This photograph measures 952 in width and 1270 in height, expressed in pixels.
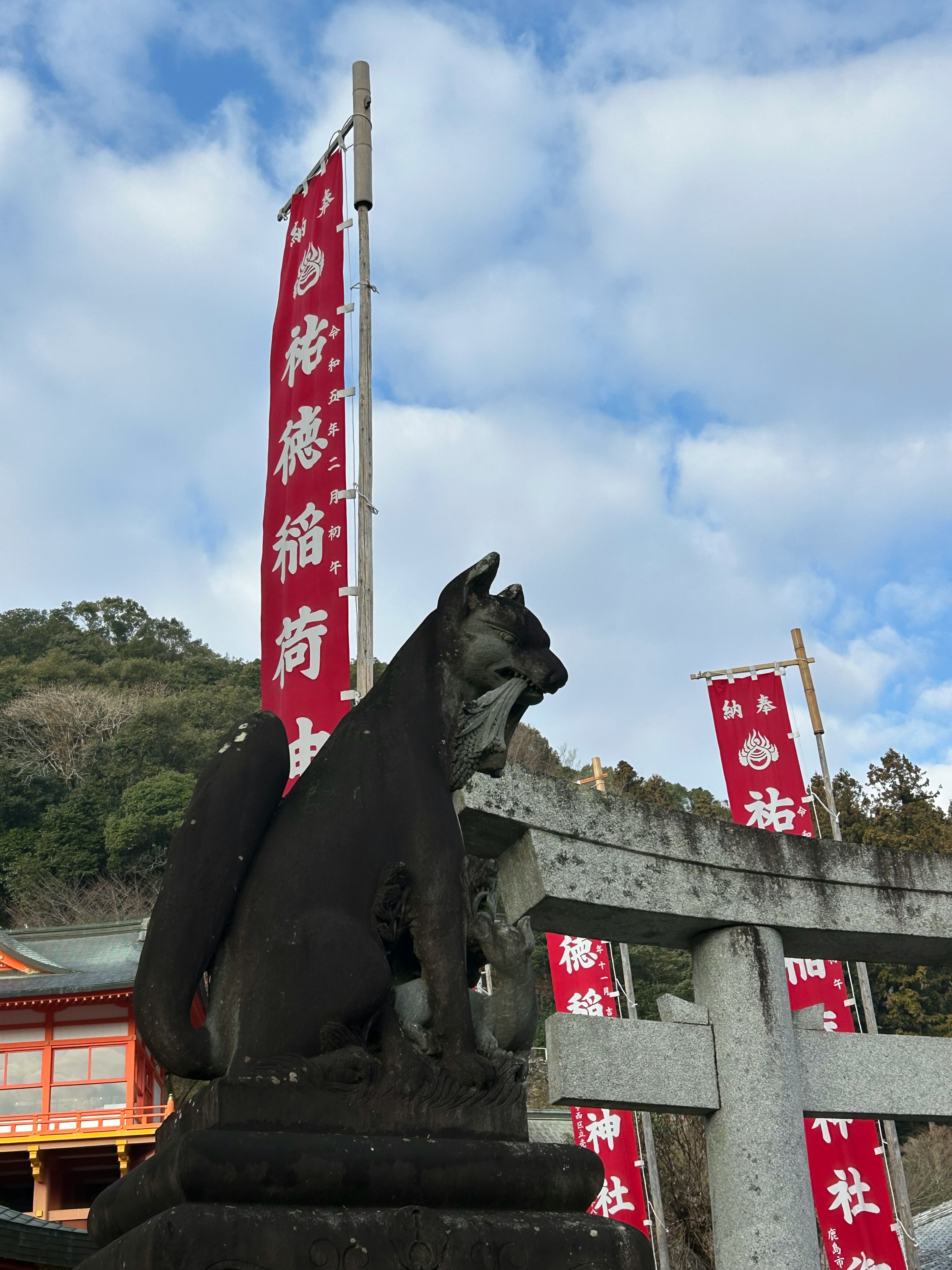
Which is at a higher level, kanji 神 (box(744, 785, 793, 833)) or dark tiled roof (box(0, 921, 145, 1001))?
dark tiled roof (box(0, 921, 145, 1001))

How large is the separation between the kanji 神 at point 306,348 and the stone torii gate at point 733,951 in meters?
3.90

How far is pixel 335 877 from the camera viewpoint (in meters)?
2.60

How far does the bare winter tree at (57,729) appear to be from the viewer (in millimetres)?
35438

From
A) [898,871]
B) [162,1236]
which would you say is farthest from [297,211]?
[162,1236]

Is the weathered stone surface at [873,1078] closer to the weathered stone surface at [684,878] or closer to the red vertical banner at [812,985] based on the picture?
the weathered stone surface at [684,878]

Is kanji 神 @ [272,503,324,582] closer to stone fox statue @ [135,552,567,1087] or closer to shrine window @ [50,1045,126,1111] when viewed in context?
stone fox statue @ [135,552,567,1087]

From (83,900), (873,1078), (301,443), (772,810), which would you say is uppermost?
(83,900)

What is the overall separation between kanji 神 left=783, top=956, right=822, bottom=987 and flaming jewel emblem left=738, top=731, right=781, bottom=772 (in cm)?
177

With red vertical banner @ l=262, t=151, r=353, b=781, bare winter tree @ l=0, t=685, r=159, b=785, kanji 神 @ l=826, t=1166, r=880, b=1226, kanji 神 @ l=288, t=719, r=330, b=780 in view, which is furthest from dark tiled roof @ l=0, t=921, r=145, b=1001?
bare winter tree @ l=0, t=685, r=159, b=785

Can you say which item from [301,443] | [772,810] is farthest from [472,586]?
[772,810]

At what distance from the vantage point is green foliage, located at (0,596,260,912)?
31969 mm

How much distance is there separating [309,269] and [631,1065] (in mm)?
6325

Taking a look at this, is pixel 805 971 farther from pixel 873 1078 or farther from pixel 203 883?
pixel 203 883

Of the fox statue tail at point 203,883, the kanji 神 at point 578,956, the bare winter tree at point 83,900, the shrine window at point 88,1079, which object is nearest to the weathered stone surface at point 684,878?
the fox statue tail at point 203,883
